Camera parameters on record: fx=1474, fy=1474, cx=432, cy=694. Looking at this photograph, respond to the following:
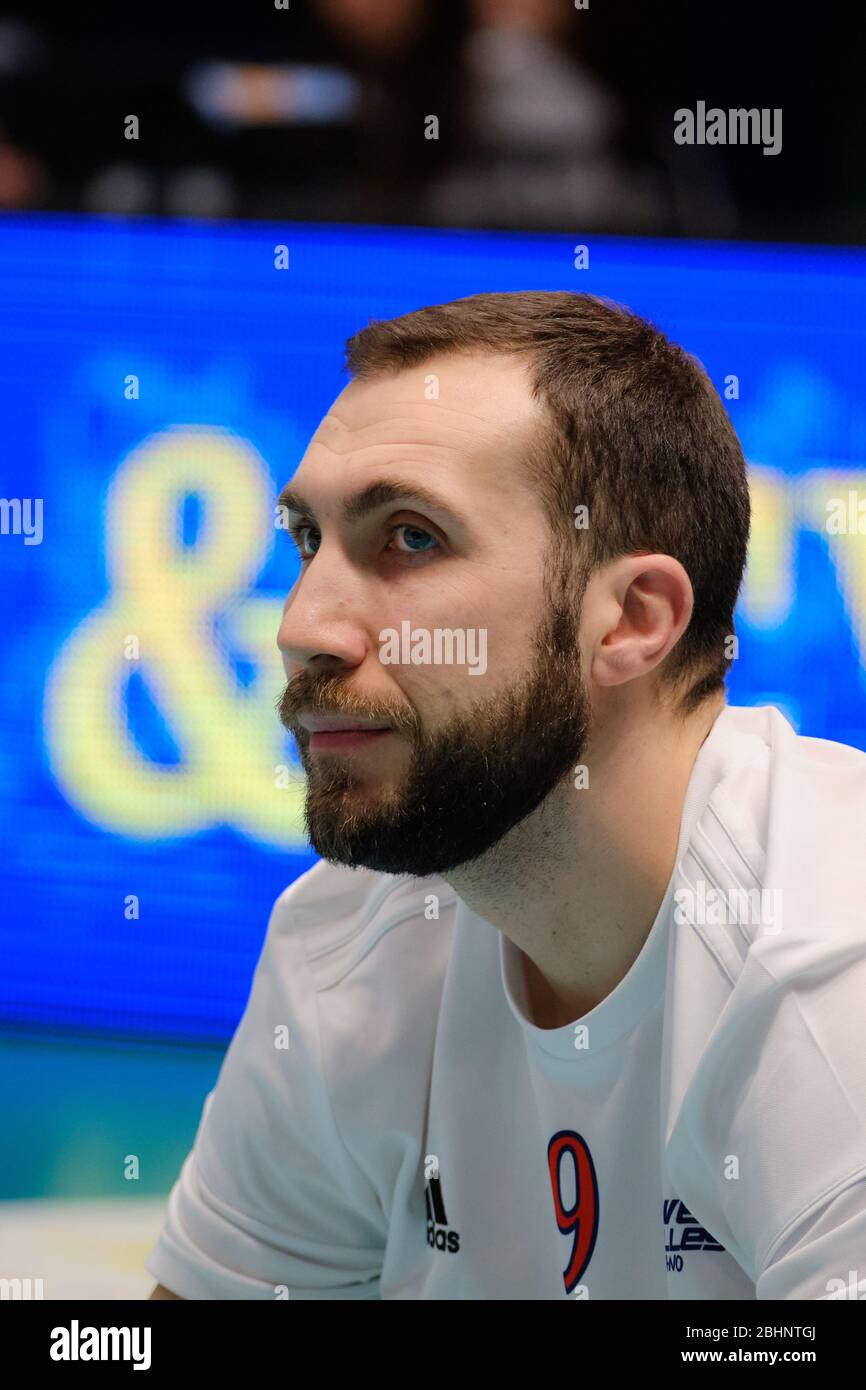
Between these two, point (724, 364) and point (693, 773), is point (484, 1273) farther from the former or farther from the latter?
point (724, 364)

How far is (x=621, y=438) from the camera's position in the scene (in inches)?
57.9

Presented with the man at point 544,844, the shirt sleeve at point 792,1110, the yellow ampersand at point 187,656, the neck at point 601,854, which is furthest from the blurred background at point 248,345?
the shirt sleeve at point 792,1110

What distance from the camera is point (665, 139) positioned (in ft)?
10.0

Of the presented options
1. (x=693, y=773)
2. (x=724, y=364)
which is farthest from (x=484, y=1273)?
(x=724, y=364)

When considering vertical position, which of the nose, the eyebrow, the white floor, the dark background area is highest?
the dark background area

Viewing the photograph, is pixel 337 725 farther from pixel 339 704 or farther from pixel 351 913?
pixel 351 913

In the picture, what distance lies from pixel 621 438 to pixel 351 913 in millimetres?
615

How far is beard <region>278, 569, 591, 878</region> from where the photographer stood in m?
1.37

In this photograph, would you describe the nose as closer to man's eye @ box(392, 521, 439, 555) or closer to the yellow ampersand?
man's eye @ box(392, 521, 439, 555)

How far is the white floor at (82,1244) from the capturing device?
90.7 inches

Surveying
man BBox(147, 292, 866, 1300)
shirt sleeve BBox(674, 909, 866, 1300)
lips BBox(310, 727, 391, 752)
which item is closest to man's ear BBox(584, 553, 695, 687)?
man BBox(147, 292, 866, 1300)

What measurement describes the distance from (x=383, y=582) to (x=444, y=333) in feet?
0.89

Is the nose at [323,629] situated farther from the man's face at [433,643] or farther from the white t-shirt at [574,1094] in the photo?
the white t-shirt at [574,1094]

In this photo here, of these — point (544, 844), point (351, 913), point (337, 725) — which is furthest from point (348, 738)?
point (351, 913)
